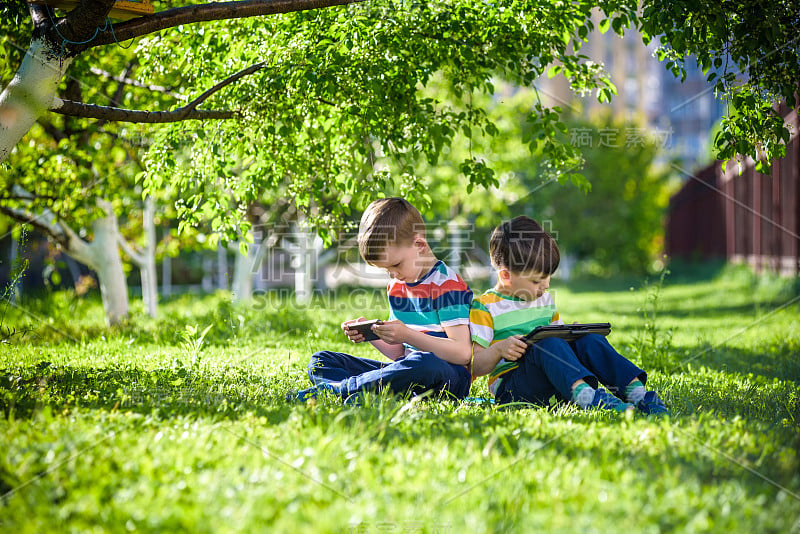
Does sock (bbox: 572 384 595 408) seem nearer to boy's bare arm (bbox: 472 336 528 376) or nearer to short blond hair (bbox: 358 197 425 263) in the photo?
boy's bare arm (bbox: 472 336 528 376)

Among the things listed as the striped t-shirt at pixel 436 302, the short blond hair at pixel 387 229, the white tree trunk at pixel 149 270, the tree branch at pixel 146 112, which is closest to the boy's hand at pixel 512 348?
the striped t-shirt at pixel 436 302

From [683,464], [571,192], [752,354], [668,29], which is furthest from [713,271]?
[683,464]

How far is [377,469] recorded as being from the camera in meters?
2.38

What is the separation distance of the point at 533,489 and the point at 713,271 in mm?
21960

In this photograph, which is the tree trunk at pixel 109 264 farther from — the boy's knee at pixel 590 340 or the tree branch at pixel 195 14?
the boy's knee at pixel 590 340

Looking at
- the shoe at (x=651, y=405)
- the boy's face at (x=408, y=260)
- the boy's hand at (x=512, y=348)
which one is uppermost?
the boy's face at (x=408, y=260)

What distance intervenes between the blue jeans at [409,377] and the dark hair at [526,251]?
662mm

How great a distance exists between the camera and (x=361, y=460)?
2.43m

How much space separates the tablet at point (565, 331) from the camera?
3.40m

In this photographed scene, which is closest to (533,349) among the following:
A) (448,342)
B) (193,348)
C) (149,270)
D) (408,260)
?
(448,342)

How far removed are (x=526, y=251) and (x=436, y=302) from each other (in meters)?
0.57

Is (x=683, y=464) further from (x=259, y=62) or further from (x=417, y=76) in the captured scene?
(x=259, y=62)

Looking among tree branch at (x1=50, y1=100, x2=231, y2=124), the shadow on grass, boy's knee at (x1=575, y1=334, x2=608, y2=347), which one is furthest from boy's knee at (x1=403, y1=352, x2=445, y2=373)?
tree branch at (x1=50, y1=100, x2=231, y2=124)

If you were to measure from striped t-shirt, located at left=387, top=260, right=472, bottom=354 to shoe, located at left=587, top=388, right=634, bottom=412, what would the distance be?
30.9 inches
